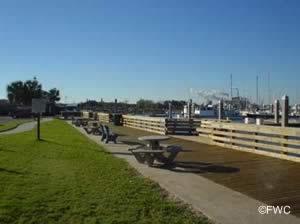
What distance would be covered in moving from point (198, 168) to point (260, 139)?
4490mm

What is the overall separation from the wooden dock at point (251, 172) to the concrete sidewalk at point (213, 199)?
13.3 inches

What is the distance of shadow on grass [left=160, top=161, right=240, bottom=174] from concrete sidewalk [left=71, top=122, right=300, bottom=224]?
19.5 inches

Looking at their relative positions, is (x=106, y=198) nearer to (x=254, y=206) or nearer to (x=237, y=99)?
(x=254, y=206)

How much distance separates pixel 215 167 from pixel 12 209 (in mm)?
6913

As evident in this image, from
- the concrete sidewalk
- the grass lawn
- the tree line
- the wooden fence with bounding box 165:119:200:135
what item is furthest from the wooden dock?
the tree line

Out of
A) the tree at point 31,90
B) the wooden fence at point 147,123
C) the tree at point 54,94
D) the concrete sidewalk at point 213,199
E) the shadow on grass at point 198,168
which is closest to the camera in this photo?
the concrete sidewalk at point 213,199

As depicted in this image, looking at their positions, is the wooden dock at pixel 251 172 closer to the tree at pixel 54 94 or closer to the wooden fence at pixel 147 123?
the wooden fence at pixel 147 123

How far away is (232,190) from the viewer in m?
9.42

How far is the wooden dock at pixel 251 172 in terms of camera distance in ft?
29.2

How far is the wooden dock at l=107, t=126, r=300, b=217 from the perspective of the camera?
8891mm

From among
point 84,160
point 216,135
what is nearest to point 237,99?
point 216,135

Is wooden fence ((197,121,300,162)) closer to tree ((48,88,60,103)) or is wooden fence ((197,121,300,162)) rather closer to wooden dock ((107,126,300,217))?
wooden dock ((107,126,300,217))

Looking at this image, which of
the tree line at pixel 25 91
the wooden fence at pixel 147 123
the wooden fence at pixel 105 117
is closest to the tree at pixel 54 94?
the tree line at pixel 25 91

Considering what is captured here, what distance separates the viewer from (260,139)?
16.5 meters
